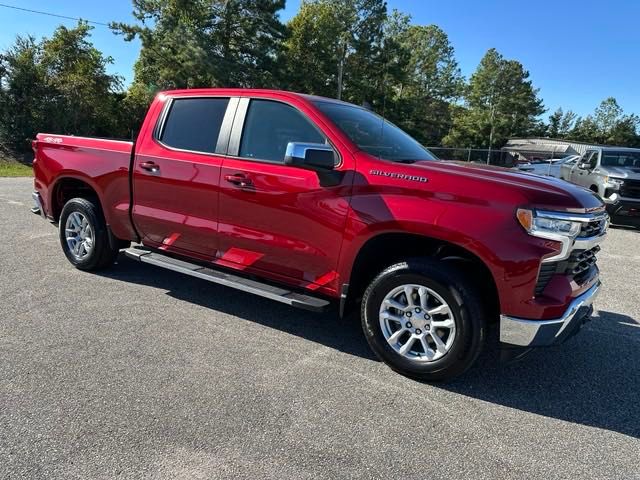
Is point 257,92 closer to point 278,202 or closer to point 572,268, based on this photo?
point 278,202

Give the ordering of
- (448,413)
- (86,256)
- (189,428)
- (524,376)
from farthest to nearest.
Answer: (86,256) → (524,376) → (448,413) → (189,428)

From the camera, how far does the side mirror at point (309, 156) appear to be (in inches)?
135

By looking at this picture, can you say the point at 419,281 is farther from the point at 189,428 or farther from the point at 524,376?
the point at 189,428

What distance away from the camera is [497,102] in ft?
229

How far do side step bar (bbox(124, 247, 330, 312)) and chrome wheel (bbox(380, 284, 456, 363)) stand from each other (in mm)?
488

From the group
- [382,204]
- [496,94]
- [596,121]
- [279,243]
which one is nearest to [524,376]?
[382,204]

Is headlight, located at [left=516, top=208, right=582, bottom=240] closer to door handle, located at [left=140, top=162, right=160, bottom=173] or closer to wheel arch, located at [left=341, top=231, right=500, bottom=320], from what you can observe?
wheel arch, located at [left=341, top=231, right=500, bottom=320]

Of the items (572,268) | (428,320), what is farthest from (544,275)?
(428,320)

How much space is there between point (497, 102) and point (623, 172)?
6399 cm

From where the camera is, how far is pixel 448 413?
3070mm

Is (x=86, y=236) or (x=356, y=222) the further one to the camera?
(x=86, y=236)

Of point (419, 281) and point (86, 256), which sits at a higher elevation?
point (419, 281)

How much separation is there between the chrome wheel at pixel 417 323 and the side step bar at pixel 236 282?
0.49m

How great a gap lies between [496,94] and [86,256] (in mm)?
72877
